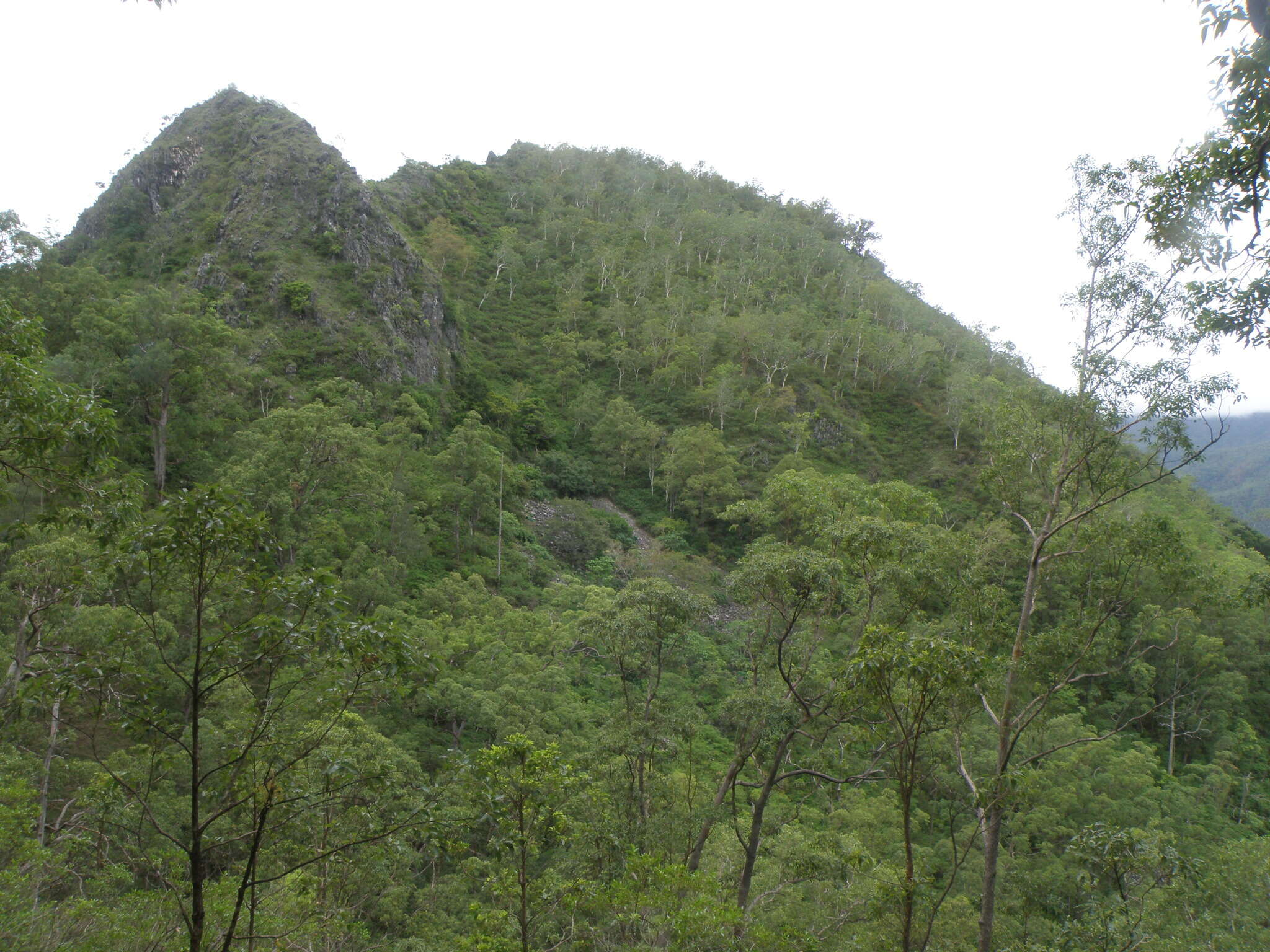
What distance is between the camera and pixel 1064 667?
10.5m

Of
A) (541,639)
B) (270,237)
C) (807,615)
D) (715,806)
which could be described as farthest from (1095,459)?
(270,237)

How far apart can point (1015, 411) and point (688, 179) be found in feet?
316

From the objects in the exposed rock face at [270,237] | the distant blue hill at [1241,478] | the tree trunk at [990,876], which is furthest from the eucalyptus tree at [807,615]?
the distant blue hill at [1241,478]

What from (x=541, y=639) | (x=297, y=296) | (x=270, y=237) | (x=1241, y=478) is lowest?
(x=541, y=639)

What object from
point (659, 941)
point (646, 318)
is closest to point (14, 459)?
point (659, 941)

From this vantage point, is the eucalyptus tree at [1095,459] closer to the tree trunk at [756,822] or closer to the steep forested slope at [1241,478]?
the tree trunk at [756,822]

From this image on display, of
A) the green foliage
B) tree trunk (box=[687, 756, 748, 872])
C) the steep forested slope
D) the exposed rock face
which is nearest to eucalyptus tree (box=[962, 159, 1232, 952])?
tree trunk (box=[687, 756, 748, 872])

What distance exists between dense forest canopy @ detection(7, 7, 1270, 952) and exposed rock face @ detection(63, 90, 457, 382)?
0.31 meters

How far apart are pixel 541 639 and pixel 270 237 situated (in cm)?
3131

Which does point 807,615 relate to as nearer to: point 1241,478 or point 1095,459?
point 1095,459

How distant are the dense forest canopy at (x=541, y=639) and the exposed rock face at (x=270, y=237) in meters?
0.31

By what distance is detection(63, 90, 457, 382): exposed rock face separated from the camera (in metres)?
34.8

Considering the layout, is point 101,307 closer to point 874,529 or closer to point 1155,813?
point 874,529

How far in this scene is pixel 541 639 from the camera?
1920cm
